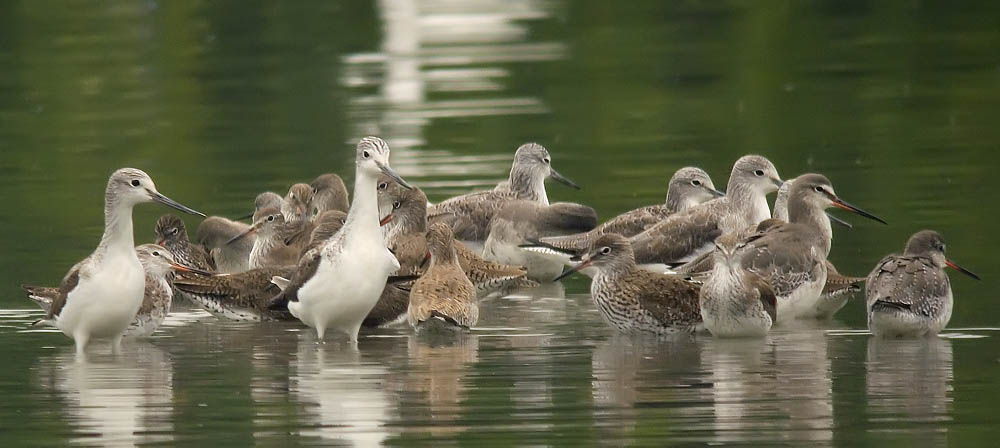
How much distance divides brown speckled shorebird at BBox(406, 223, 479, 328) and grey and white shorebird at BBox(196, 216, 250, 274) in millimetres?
2826

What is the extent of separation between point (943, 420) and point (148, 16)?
3242 centimetres

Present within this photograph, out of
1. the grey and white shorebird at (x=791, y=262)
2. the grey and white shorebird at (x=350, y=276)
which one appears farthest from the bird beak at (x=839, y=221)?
the grey and white shorebird at (x=350, y=276)

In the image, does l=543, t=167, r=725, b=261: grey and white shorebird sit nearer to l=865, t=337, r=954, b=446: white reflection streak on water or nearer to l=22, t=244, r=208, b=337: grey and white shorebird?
l=22, t=244, r=208, b=337: grey and white shorebird

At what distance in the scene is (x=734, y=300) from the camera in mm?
13461

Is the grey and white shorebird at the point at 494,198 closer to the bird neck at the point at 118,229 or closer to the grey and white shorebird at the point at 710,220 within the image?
the grey and white shorebird at the point at 710,220

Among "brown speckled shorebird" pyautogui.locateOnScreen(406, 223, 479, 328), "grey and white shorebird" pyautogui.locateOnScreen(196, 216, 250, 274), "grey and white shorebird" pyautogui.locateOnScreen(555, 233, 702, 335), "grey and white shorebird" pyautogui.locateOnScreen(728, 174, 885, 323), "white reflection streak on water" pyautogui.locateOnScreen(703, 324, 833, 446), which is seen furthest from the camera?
"grey and white shorebird" pyautogui.locateOnScreen(196, 216, 250, 274)

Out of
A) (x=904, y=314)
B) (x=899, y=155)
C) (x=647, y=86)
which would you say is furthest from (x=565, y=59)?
(x=904, y=314)

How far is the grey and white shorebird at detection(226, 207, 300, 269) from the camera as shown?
54.1 ft

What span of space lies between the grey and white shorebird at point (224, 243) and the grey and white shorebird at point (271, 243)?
72cm

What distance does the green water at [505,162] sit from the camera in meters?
11.4

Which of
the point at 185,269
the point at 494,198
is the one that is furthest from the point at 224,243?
the point at 494,198

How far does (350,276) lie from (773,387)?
3428mm

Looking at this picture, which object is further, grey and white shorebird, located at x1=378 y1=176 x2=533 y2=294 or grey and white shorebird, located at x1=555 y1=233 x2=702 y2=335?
grey and white shorebird, located at x1=378 y1=176 x2=533 y2=294

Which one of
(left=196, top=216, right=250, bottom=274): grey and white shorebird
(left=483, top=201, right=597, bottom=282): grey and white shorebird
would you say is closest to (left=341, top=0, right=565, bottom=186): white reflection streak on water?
(left=483, top=201, right=597, bottom=282): grey and white shorebird
